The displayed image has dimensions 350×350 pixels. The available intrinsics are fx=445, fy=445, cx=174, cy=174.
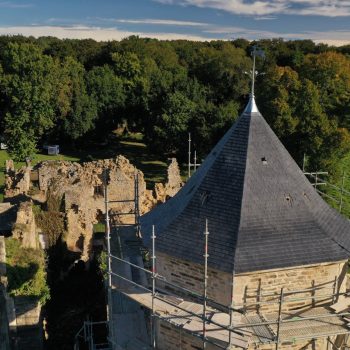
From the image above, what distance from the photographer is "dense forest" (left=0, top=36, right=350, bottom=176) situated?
2819 centimetres

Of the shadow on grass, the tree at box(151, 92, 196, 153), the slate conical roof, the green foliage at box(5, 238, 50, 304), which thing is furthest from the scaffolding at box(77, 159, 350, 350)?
the tree at box(151, 92, 196, 153)

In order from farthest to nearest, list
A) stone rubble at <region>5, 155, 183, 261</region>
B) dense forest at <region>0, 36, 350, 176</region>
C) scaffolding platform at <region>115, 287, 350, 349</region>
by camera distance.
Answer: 1. dense forest at <region>0, 36, 350, 176</region>
2. stone rubble at <region>5, 155, 183, 261</region>
3. scaffolding platform at <region>115, 287, 350, 349</region>

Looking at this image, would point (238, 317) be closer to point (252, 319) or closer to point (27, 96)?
point (252, 319)

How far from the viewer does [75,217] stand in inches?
796

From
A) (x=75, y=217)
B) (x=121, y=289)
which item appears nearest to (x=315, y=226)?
(x=121, y=289)

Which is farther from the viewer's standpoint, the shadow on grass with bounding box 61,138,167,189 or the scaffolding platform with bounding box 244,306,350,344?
the shadow on grass with bounding box 61,138,167,189

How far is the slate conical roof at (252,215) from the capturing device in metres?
9.42

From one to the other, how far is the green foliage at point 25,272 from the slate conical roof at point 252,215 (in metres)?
6.44

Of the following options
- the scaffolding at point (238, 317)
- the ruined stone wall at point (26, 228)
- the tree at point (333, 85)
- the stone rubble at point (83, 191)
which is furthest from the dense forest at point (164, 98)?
the scaffolding at point (238, 317)

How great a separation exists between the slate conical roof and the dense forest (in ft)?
48.5

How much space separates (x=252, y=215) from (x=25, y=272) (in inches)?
359

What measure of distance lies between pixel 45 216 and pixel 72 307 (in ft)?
15.7

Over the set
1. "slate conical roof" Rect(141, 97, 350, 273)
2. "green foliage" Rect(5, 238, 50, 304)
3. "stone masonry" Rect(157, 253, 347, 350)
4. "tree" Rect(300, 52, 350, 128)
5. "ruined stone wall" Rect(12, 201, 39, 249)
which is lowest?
"green foliage" Rect(5, 238, 50, 304)

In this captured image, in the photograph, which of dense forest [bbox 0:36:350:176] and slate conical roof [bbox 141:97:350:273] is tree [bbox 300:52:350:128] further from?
slate conical roof [bbox 141:97:350:273]
